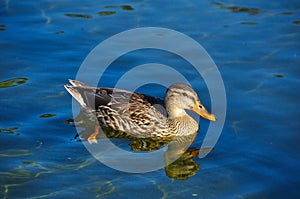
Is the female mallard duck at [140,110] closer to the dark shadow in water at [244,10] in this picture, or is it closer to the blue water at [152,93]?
the blue water at [152,93]

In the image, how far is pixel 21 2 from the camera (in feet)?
51.6

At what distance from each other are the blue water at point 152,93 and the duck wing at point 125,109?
52cm

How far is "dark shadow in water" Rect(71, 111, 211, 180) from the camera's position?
9.55 m

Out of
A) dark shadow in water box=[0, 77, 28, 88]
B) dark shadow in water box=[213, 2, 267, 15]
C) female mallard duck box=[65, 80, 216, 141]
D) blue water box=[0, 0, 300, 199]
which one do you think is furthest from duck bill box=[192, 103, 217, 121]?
dark shadow in water box=[213, 2, 267, 15]

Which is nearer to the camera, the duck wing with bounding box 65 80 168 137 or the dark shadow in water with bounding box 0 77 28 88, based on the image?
the duck wing with bounding box 65 80 168 137

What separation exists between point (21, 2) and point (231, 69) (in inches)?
242

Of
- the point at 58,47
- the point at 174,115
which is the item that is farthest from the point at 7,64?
the point at 174,115

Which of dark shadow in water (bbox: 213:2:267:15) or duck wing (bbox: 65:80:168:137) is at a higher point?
dark shadow in water (bbox: 213:2:267:15)

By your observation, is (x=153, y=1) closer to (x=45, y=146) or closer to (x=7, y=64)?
(x=7, y=64)

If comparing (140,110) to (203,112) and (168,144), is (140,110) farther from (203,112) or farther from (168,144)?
(203,112)

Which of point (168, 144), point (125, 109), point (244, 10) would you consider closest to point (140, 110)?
point (125, 109)

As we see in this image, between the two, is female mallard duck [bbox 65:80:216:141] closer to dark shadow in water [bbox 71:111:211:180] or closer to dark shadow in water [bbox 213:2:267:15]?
dark shadow in water [bbox 71:111:211:180]

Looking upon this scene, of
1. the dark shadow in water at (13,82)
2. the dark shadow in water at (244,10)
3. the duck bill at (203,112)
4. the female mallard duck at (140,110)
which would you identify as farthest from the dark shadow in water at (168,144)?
the dark shadow in water at (244,10)

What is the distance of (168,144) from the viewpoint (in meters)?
10.7
